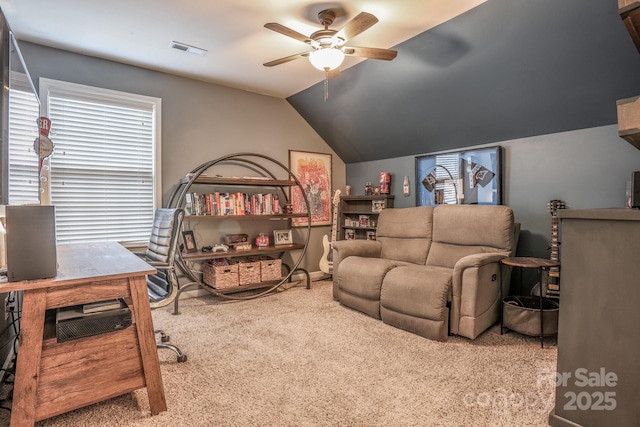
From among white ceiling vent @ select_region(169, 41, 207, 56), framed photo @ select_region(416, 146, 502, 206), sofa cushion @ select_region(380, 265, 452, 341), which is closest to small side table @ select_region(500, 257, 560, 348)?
sofa cushion @ select_region(380, 265, 452, 341)

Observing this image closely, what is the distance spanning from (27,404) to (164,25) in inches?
103

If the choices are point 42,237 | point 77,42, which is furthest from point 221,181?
point 42,237

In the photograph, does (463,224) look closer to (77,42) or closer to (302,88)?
(302,88)

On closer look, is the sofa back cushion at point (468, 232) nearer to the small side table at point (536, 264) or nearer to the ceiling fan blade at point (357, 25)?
the small side table at point (536, 264)

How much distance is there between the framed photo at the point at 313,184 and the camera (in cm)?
464

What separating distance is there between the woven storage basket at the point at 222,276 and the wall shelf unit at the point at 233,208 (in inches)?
1.8

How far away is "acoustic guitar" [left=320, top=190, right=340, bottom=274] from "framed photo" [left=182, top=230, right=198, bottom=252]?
165 cm

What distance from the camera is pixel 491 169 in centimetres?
346

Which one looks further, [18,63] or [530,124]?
[530,124]

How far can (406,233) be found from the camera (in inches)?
147

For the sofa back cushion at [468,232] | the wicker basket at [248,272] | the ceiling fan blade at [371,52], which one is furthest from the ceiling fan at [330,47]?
the wicker basket at [248,272]

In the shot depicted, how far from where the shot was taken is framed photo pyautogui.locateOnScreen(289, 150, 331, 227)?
4645 millimetres

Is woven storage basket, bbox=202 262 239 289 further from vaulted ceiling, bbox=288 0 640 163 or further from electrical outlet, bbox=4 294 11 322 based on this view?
vaulted ceiling, bbox=288 0 640 163

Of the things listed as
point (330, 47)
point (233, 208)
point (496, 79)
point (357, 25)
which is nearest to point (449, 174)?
point (496, 79)
